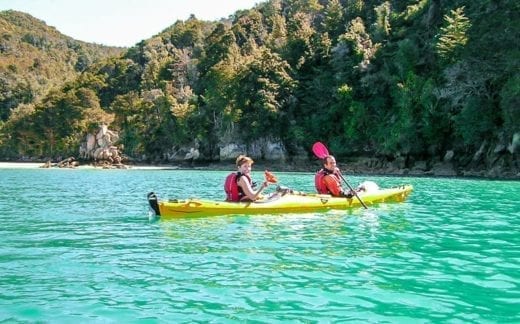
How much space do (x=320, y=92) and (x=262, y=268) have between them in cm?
4261

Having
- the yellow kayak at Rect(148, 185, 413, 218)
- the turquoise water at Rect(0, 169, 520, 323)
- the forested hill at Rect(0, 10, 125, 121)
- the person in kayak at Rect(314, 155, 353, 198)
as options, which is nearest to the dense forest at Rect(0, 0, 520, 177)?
the forested hill at Rect(0, 10, 125, 121)

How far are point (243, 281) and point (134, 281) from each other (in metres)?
1.30

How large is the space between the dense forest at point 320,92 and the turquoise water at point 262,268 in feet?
71.5

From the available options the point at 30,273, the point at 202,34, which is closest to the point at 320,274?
the point at 30,273

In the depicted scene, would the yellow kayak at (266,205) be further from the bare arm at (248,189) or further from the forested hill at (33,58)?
the forested hill at (33,58)

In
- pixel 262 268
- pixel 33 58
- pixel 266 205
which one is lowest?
pixel 262 268

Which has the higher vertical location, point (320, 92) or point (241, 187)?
point (320, 92)

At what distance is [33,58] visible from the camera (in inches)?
4094

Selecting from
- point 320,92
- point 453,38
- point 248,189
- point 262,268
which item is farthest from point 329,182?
point 320,92

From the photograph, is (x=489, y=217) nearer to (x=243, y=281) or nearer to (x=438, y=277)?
(x=438, y=277)

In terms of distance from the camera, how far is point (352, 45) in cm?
4581

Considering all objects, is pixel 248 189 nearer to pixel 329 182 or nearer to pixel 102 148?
pixel 329 182

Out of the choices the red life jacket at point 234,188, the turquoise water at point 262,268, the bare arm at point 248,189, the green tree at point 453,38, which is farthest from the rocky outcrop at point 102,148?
the bare arm at point 248,189

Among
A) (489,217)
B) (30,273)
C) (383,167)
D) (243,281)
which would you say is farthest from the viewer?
(383,167)
